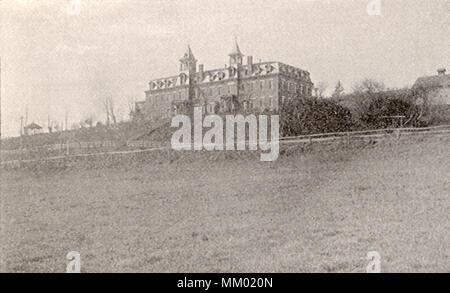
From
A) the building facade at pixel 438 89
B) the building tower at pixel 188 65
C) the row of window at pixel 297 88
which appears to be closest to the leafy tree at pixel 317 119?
the row of window at pixel 297 88

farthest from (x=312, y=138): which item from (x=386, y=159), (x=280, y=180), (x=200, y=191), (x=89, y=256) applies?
(x=89, y=256)

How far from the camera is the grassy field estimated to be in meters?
7.69

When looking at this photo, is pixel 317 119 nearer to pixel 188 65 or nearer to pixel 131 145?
pixel 188 65

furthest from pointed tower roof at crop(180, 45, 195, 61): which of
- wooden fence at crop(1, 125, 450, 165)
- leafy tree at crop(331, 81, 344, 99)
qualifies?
wooden fence at crop(1, 125, 450, 165)

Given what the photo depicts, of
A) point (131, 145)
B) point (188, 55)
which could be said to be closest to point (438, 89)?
point (188, 55)

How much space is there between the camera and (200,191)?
14.4m

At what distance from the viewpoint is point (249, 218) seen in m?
10.4

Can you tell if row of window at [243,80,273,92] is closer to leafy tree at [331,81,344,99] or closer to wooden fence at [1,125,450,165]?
wooden fence at [1,125,450,165]

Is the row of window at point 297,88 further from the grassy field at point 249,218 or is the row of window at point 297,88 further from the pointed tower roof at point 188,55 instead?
the pointed tower roof at point 188,55

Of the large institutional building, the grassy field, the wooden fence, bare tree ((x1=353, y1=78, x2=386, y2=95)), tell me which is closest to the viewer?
the grassy field

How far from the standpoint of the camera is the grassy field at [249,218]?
7.69m

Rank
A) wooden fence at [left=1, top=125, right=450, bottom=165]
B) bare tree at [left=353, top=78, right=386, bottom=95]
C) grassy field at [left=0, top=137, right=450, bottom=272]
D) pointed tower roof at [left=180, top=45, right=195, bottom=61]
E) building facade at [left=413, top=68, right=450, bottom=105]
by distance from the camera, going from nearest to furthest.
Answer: grassy field at [left=0, top=137, right=450, bottom=272], pointed tower roof at [left=180, top=45, right=195, bottom=61], bare tree at [left=353, top=78, right=386, bottom=95], building facade at [left=413, top=68, right=450, bottom=105], wooden fence at [left=1, top=125, right=450, bottom=165]

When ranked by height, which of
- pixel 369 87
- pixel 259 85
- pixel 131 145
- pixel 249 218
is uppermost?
pixel 259 85
